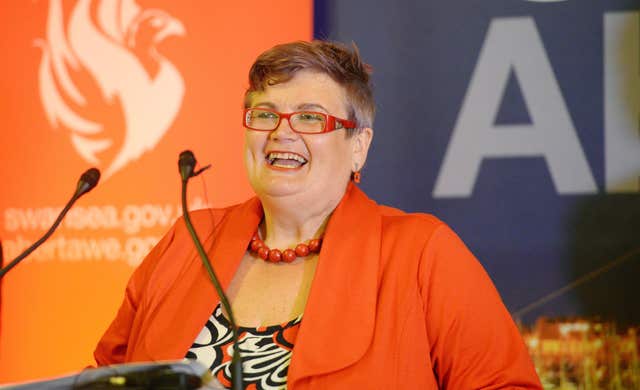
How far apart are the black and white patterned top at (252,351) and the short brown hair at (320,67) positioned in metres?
0.53

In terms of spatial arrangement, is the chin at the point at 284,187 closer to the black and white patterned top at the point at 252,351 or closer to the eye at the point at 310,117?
the eye at the point at 310,117

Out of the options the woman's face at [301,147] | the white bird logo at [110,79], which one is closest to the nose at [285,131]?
the woman's face at [301,147]

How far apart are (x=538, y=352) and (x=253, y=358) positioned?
1310 millimetres

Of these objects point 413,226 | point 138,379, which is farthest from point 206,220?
point 138,379

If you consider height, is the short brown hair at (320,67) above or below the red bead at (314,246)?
above

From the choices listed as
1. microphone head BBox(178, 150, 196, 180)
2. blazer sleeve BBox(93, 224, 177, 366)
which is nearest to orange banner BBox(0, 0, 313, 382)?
blazer sleeve BBox(93, 224, 177, 366)

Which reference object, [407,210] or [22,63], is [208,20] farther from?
[407,210]

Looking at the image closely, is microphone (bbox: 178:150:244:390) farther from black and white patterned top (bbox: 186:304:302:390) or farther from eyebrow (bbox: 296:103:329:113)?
eyebrow (bbox: 296:103:329:113)

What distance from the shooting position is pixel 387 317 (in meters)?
1.70

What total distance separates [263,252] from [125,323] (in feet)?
1.30

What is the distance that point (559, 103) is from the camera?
272 cm

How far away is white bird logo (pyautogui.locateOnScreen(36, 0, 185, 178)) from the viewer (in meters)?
3.08

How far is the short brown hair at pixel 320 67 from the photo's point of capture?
192 centimetres

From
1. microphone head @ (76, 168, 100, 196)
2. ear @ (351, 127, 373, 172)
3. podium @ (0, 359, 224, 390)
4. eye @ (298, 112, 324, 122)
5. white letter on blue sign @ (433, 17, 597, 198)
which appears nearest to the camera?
podium @ (0, 359, 224, 390)
